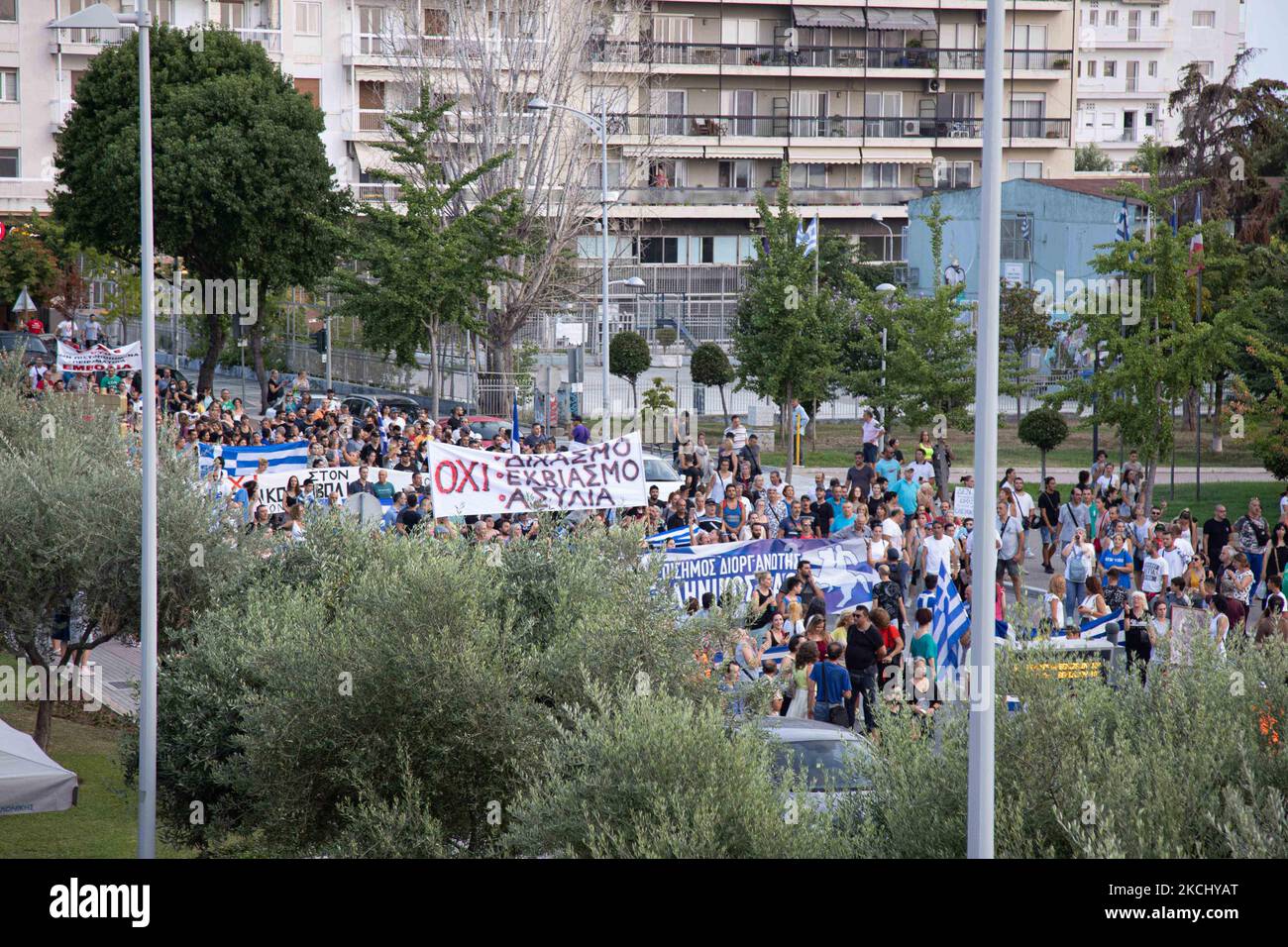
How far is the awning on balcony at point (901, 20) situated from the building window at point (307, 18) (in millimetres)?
25360

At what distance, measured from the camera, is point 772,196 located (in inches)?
2872

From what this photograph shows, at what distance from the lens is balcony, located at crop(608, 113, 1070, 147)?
7450 centimetres

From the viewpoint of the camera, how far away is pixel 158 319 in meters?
61.9

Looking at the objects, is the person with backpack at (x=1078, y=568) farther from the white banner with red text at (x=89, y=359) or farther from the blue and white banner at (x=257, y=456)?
the white banner with red text at (x=89, y=359)

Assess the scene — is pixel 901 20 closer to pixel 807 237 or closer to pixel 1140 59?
pixel 1140 59

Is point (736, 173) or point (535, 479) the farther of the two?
point (736, 173)

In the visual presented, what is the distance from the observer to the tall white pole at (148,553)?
1264 cm

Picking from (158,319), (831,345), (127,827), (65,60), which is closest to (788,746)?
(127,827)

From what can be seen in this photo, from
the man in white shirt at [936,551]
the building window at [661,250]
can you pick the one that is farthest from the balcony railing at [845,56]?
the man in white shirt at [936,551]

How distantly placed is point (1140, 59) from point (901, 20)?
26707mm

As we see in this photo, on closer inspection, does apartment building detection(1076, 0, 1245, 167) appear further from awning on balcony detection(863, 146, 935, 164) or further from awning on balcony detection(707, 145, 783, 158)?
awning on balcony detection(707, 145, 783, 158)

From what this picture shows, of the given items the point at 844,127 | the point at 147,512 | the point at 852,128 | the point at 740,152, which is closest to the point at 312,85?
the point at 740,152
